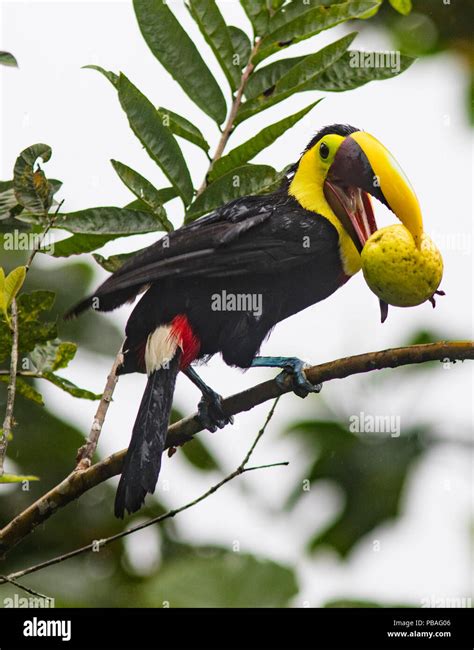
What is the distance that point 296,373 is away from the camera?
272 cm

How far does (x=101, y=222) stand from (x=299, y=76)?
24.6 inches

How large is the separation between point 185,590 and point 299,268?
0.97 m

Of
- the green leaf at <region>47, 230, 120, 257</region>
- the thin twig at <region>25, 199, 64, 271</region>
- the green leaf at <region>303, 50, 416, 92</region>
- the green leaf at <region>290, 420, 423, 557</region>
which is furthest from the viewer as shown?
the green leaf at <region>290, 420, 423, 557</region>

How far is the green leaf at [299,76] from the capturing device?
259 centimetres

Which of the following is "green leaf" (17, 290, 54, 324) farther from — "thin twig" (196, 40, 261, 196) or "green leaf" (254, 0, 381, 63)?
"green leaf" (254, 0, 381, 63)

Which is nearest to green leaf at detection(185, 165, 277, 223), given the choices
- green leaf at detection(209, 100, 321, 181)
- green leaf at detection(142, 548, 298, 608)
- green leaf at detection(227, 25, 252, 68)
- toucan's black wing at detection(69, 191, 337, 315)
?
green leaf at detection(209, 100, 321, 181)

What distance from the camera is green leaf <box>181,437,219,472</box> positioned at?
3.99m

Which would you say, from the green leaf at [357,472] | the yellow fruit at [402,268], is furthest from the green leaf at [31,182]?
the green leaf at [357,472]

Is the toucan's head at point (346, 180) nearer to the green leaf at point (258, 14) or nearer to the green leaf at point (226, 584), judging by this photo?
the green leaf at point (258, 14)

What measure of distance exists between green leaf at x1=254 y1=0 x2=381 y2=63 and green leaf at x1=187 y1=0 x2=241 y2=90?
0.07 meters

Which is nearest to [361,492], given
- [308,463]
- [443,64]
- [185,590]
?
[308,463]

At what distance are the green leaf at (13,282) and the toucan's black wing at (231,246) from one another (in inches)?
7.5

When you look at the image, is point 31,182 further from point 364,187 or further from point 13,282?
point 364,187
